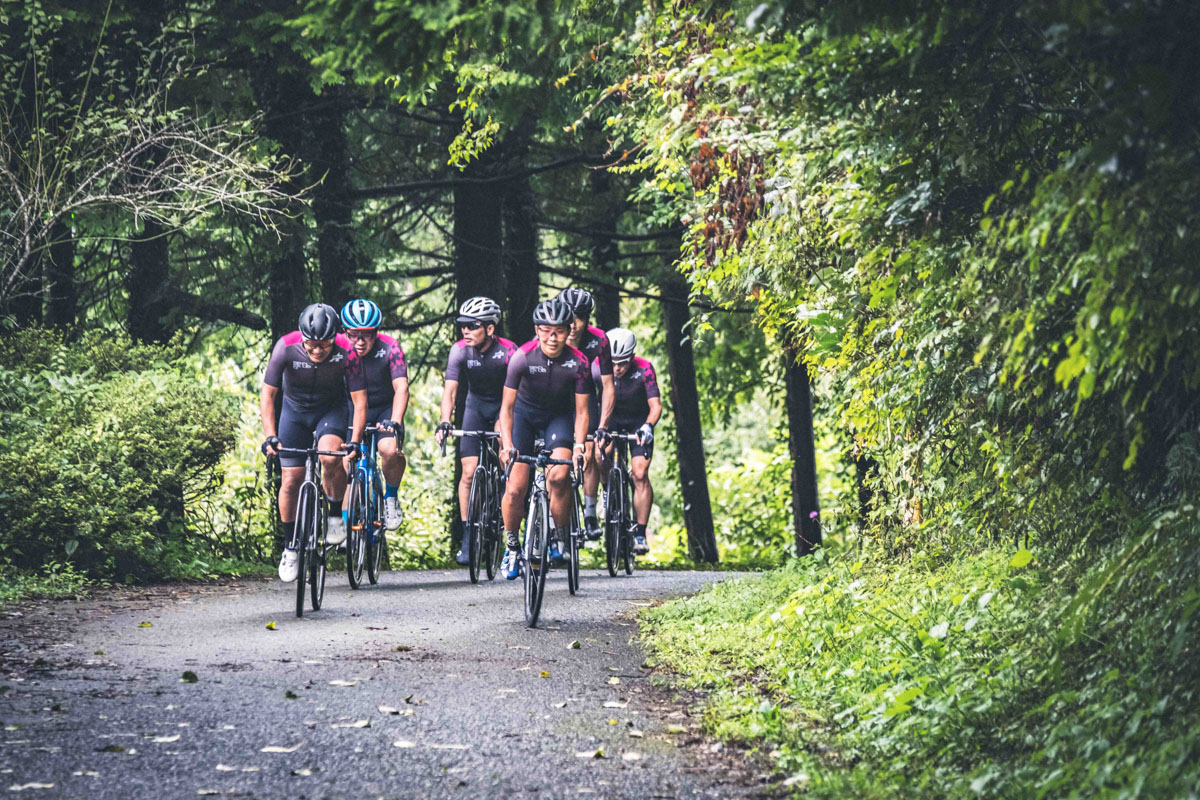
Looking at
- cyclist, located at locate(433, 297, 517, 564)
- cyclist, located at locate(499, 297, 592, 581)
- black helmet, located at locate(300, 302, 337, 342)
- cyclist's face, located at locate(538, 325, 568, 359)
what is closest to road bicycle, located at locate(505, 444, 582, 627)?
cyclist, located at locate(499, 297, 592, 581)

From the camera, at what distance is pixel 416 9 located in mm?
4578

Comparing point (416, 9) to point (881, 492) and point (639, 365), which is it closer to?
point (881, 492)

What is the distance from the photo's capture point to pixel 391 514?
1268cm

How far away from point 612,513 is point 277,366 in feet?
15.0

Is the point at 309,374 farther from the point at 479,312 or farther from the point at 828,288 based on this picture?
the point at 828,288

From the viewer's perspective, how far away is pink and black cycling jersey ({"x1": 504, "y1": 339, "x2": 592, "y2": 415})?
36.7 ft

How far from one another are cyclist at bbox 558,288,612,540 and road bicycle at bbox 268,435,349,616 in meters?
2.77

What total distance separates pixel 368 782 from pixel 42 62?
10084mm

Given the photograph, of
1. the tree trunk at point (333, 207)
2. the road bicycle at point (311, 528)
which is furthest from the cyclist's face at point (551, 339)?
the tree trunk at point (333, 207)

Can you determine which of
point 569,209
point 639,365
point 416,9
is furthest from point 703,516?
point 416,9

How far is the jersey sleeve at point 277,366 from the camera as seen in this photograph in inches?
428

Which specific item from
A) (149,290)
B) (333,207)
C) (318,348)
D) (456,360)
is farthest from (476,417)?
(149,290)

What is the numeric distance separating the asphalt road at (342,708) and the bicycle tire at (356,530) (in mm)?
1387

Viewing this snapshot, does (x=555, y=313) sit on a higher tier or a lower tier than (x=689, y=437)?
higher
